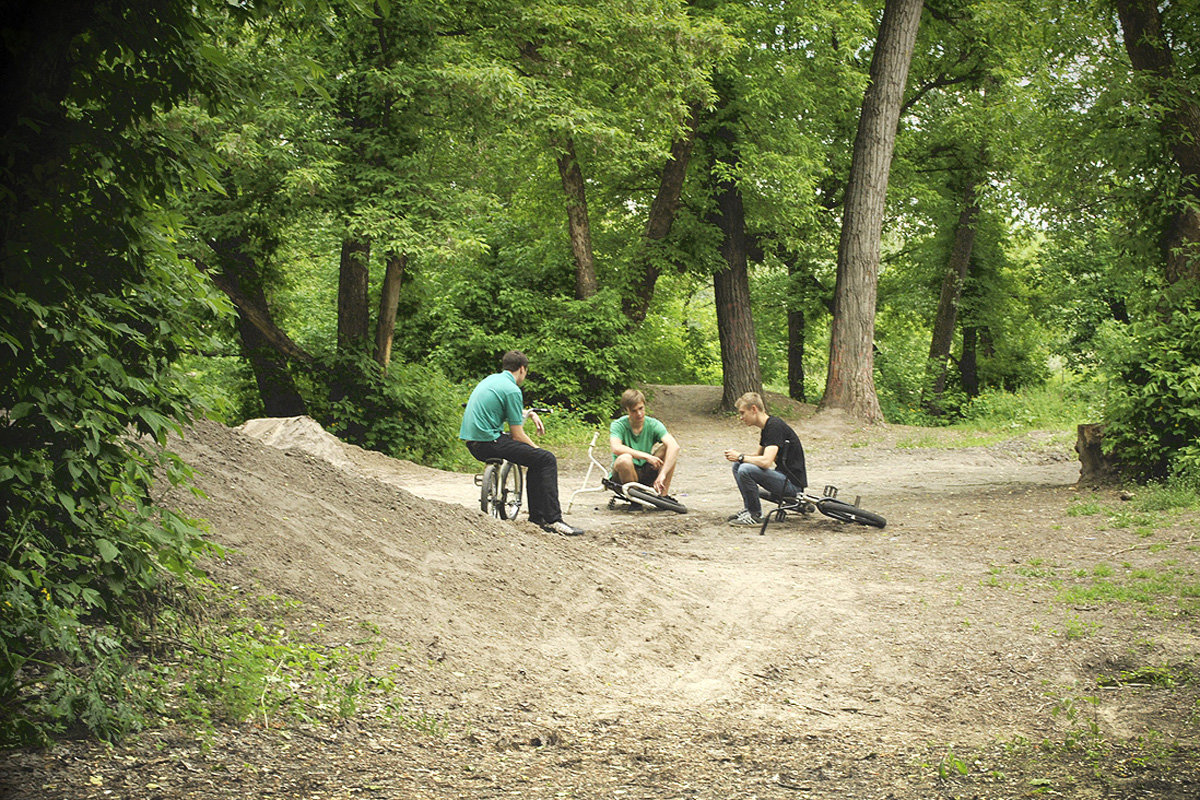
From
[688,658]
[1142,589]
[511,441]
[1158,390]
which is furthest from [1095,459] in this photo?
[688,658]

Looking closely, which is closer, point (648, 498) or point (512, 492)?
point (512, 492)

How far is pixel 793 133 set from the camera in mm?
22562

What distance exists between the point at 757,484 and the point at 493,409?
3146mm

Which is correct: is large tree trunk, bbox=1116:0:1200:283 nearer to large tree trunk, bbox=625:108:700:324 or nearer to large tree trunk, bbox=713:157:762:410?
large tree trunk, bbox=625:108:700:324

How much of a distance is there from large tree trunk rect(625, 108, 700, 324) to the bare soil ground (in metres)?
13.5

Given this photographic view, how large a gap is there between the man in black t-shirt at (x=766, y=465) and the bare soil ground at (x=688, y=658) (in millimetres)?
421

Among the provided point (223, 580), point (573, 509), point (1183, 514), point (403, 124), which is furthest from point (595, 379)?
point (223, 580)

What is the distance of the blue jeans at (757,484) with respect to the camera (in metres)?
10.7

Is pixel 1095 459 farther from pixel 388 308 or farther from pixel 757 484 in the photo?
pixel 388 308

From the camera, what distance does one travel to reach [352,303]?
1669cm

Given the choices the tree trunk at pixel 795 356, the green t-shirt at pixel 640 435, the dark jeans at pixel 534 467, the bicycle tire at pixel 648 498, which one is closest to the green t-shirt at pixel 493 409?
the dark jeans at pixel 534 467

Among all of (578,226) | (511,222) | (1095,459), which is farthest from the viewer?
(511,222)

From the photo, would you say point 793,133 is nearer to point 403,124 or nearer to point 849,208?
point 849,208

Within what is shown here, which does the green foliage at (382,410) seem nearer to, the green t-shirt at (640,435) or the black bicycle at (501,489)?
the green t-shirt at (640,435)
